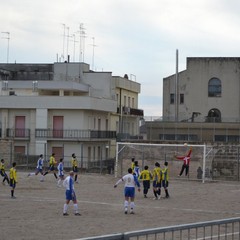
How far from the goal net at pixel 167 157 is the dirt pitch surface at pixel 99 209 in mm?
5189

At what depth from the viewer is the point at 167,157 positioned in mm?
46750

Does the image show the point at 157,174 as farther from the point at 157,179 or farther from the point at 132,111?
the point at 132,111

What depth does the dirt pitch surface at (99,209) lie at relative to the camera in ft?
61.1

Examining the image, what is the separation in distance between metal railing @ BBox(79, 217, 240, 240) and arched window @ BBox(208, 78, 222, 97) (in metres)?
60.8

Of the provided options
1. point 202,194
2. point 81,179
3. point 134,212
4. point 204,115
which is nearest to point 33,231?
point 134,212

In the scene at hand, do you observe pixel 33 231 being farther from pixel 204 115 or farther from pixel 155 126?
pixel 204 115

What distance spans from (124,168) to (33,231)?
2773 cm

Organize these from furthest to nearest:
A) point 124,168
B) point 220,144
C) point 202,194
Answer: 1. point 220,144
2. point 124,168
3. point 202,194

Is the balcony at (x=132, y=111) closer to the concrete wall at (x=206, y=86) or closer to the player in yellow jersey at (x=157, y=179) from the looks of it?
the concrete wall at (x=206, y=86)

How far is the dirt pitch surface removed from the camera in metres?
18.6

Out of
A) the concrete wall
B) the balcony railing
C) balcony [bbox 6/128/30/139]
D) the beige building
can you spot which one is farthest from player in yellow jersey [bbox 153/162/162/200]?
the concrete wall

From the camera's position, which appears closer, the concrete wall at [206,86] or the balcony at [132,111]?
the concrete wall at [206,86]

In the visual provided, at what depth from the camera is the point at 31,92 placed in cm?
6594

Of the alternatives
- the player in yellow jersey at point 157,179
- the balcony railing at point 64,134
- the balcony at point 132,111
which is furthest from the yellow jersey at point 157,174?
the balcony at point 132,111
